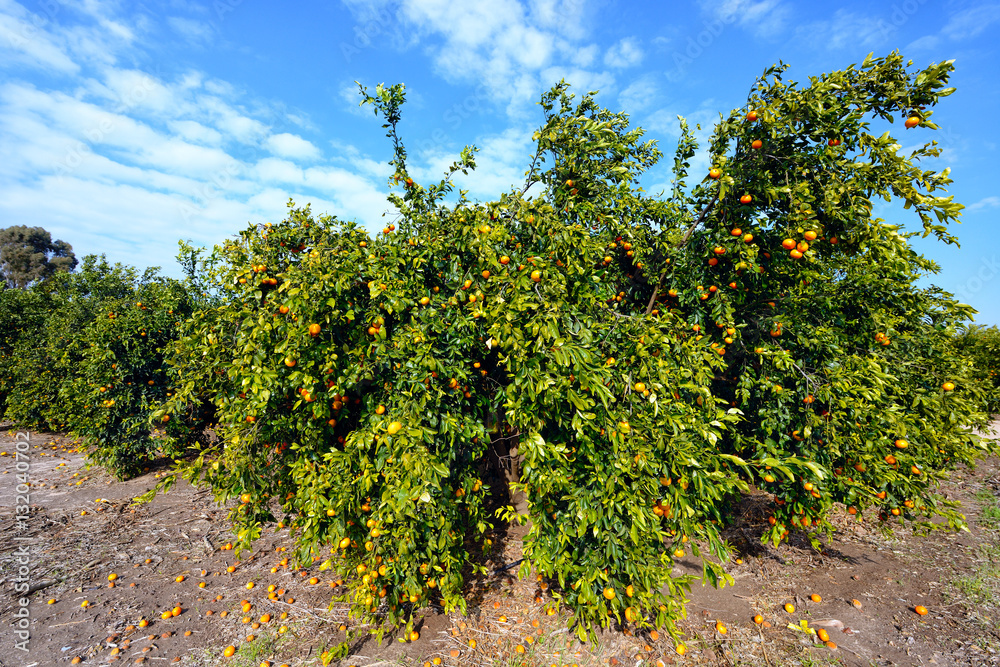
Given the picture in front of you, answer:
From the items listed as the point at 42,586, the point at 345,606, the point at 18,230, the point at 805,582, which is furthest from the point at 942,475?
the point at 18,230

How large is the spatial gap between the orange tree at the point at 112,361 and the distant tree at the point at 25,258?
3509cm

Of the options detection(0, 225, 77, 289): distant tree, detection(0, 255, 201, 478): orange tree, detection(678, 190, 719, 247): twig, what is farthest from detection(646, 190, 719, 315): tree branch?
detection(0, 225, 77, 289): distant tree

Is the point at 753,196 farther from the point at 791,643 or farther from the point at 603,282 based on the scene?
the point at 791,643

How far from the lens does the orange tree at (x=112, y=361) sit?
26.0 ft

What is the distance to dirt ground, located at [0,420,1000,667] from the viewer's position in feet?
13.3

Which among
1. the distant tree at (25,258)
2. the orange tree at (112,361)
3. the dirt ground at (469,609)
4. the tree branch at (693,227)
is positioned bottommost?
the dirt ground at (469,609)

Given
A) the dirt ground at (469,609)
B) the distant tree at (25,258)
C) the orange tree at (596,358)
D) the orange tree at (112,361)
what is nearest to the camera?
the orange tree at (596,358)

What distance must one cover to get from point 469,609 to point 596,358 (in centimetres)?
315

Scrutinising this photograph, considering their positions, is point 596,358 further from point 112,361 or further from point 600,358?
point 112,361

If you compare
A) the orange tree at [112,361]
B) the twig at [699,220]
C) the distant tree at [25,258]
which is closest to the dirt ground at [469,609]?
the orange tree at [112,361]

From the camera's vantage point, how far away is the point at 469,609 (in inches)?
183

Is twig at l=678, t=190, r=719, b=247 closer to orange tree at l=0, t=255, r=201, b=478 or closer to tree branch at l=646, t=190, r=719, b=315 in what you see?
tree branch at l=646, t=190, r=719, b=315

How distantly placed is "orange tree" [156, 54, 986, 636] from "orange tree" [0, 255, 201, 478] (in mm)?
4793

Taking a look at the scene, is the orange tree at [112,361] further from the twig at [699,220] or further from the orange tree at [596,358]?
the twig at [699,220]
